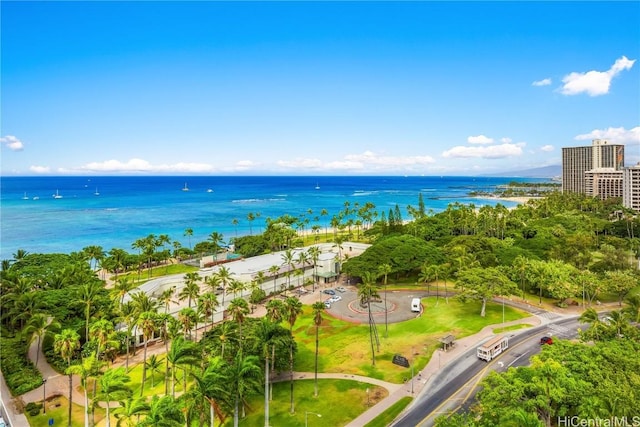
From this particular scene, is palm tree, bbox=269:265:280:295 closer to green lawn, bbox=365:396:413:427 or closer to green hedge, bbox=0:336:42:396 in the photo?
green hedge, bbox=0:336:42:396

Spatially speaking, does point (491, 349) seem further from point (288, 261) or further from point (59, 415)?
point (288, 261)

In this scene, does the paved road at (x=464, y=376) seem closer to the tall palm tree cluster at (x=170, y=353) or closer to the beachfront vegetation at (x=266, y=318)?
the beachfront vegetation at (x=266, y=318)

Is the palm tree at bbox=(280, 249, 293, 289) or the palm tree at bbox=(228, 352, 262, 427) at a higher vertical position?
the palm tree at bbox=(228, 352, 262, 427)

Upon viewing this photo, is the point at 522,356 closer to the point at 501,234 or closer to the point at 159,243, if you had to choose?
the point at 501,234

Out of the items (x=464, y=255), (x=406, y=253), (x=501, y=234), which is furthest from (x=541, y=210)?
(x=406, y=253)

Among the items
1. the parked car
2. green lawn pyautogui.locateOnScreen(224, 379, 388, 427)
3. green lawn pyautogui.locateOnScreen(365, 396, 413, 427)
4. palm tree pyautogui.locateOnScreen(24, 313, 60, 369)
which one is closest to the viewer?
green lawn pyautogui.locateOnScreen(365, 396, 413, 427)

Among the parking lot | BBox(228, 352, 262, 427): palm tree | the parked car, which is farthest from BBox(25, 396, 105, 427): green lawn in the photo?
the parked car

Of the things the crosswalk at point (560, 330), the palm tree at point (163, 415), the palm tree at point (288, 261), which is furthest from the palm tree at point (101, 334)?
the crosswalk at point (560, 330)

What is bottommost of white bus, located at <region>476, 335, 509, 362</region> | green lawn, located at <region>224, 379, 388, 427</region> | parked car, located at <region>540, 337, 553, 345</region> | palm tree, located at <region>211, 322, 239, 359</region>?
green lawn, located at <region>224, 379, 388, 427</region>
